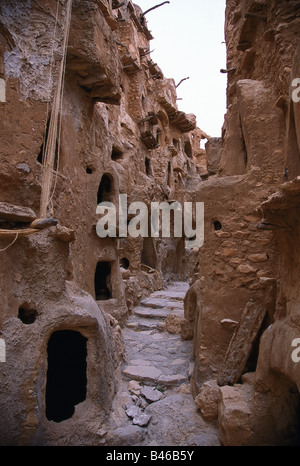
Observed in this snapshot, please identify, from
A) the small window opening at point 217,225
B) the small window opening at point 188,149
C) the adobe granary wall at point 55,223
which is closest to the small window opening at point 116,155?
the adobe granary wall at point 55,223

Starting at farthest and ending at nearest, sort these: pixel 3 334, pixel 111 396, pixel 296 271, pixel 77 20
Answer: pixel 77 20 → pixel 111 396 → pixel 3 334 → pixel 296 271

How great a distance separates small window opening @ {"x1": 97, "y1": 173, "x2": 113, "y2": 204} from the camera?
886cm

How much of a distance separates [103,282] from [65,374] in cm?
459

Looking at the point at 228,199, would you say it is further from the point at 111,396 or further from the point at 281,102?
the point at 111,396

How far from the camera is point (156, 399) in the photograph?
4871mm

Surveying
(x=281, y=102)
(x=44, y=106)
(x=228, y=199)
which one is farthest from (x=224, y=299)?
(x=44, y=106)

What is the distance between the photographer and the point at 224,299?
4.52m

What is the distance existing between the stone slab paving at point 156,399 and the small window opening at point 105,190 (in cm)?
392

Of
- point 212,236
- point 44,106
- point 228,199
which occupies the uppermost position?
point 44,106

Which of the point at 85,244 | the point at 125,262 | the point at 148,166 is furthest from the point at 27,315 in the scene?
the point at 148,166

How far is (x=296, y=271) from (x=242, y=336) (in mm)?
1507

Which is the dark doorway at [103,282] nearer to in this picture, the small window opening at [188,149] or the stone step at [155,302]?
the stone step at [155,302]

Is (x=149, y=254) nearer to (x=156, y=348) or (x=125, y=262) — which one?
(x=125, y=262)

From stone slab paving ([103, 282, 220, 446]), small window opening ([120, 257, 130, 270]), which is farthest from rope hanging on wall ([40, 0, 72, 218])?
small window opening ([120, 257, 130, 270])
